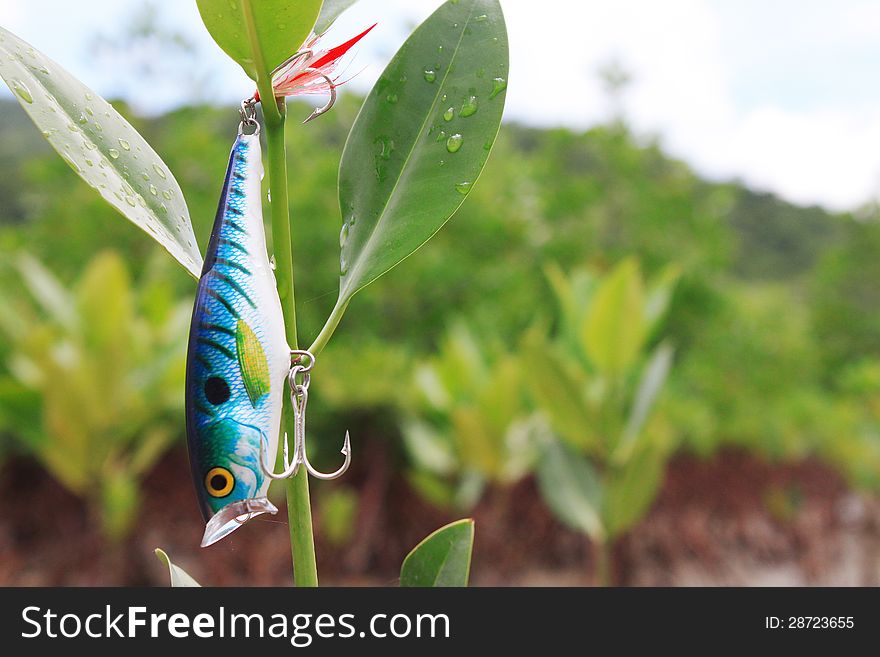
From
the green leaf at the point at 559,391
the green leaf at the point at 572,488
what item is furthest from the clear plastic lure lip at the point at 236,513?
the green leaf at the point at 572,488

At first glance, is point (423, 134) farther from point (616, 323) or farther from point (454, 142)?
point (616, 323)

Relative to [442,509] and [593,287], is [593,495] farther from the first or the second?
[442,509]

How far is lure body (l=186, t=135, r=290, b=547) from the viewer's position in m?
0.15

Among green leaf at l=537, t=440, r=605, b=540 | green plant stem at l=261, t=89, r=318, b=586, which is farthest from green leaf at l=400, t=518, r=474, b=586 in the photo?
green leaf at l=537, t=440, r=605, b=540

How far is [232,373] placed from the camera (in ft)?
0.49

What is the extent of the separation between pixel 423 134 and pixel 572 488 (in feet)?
2.59

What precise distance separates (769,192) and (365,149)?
363 cm

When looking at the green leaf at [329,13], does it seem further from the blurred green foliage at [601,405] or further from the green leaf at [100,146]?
the blurred green foliage at [601,405]

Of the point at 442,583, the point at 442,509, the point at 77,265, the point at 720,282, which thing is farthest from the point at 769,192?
the point at 442,583

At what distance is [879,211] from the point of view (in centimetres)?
246

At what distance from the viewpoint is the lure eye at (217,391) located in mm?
149

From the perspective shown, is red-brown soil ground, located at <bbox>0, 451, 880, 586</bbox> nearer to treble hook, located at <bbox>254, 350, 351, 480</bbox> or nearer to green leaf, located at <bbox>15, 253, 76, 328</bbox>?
green leaf, located at <bbox>15, 253, 76, 328</bbox>

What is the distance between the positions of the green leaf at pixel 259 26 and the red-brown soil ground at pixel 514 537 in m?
0.82

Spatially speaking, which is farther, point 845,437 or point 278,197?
point 845,437
